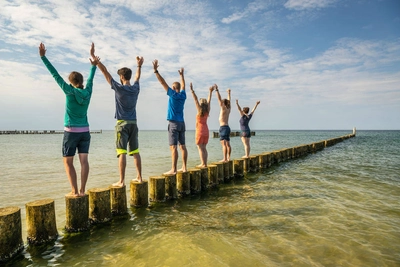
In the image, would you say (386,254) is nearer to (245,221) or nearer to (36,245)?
(245,221)

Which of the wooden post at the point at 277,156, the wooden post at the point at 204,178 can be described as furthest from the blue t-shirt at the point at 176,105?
the wooden post at the point at 277,156

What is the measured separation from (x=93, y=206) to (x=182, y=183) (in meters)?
2.58

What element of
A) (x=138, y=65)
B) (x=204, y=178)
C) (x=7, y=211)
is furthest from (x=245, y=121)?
(x=7, y=211)

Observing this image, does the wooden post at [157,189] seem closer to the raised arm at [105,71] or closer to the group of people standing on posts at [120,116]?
the group of people standing on posts at [120,116]

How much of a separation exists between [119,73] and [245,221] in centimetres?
417

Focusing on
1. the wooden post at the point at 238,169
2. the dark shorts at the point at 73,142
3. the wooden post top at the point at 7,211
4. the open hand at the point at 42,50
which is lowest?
the wooden post at the point at 238,169

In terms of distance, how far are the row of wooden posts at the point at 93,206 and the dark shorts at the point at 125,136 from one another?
804mm

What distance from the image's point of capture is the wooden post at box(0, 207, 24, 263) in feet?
11.2

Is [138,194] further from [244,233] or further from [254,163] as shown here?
[254,163]

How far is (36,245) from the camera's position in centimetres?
389

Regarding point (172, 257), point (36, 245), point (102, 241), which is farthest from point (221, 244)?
point (36, 245)

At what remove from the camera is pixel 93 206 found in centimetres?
468

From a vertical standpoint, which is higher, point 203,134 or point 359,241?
point 203,134

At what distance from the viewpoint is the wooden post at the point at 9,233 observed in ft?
11.2
